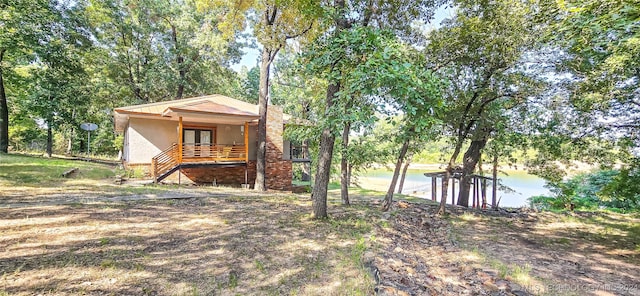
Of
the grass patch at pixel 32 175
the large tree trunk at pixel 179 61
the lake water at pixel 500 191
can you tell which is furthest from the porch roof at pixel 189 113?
the lake water at pixel 500 191

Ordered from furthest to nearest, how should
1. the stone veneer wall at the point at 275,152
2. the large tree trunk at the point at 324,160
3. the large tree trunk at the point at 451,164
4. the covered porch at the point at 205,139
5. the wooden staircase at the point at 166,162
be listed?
1. the stone veneer wall at the point at 275,152
2. the covered porch at the point at 205,139
3. the wooden staircase at the point at 166,162
4. the large tree trunk at the point at 451,164
5. the large tree trunk at the point at 324,160

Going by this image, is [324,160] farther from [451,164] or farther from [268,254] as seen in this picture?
[451,164]

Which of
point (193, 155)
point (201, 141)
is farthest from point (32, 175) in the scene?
point (201, 141)

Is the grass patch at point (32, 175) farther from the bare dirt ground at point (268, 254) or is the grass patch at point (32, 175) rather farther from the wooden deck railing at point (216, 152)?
the wooden deck railing at point (216, 152)

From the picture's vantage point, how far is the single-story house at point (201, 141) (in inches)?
452

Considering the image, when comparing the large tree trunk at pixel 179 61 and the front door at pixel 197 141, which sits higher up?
the large tree trunk at pixel 179 61

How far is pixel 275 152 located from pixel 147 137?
5.56m

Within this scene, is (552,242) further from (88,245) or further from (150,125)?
(150,125)

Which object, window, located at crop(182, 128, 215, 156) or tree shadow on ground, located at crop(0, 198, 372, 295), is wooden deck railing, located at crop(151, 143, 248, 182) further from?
tree shadow on ground, located at crop(0, 198, 372, 295)

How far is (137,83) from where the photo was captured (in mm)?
17406

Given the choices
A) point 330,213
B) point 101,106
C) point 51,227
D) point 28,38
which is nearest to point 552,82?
point 330,213

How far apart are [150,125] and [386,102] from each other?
1115cm

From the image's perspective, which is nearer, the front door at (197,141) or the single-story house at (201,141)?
the single-story house at (201,141)

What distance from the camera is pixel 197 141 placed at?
45.2 ft
